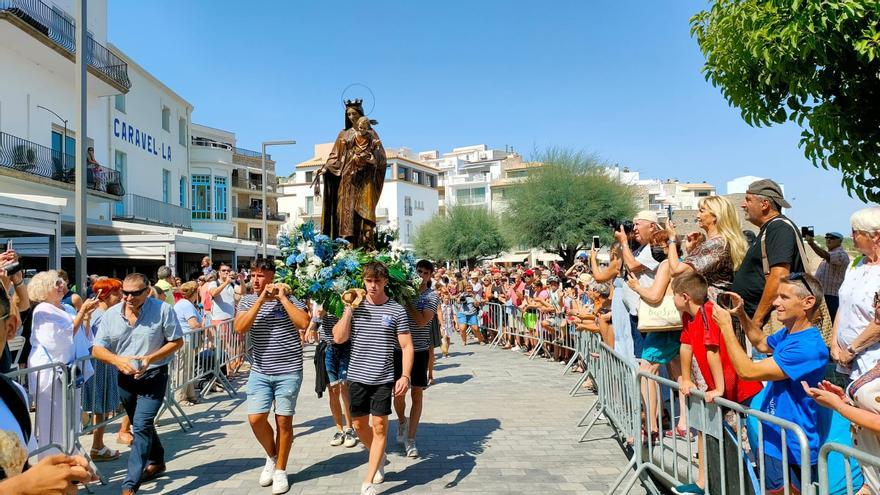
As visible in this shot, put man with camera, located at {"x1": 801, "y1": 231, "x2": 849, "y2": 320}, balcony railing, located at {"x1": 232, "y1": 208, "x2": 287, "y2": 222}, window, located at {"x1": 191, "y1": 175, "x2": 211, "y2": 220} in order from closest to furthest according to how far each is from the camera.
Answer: man with camera, located at {"x1": 801, "y1": 231, "x2": 849, "y2": 320} → window, located at {"x1": 191, "y1": 175, "x2": 211, "y2": 220} → balcony railing, located at {"x1": 232, "y1": 208, "x2": 287, "y2": 222}

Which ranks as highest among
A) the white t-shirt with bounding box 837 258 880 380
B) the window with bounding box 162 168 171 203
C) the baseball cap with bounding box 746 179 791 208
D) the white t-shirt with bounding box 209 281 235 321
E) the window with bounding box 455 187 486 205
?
the window with bounding box 455 187 486 205

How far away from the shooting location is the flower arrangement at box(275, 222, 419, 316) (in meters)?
6.27

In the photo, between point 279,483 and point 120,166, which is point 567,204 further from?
point 279,483

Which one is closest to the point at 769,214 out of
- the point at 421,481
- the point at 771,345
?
the point at 771,345

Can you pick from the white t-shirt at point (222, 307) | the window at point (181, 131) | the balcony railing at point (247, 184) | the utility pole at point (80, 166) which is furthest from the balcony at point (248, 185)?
the utility pole at point (80, 166)

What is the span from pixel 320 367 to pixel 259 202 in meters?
52.0

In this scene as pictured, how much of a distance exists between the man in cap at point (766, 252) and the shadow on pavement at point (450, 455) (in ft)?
9.64

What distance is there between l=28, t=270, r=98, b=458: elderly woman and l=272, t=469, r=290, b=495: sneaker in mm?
1807

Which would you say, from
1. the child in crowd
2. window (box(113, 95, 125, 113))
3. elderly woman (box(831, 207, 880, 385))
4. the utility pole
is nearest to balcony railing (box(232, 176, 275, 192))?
window (box(113, 95, 125, 113))

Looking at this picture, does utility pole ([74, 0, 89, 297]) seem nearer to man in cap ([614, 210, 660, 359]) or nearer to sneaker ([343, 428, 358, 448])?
sneaker ([343, 428, 358, 448])

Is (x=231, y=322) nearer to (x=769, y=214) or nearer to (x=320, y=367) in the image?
(x=320, y=367)

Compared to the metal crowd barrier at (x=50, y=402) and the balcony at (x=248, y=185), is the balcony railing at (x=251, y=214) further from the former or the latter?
the metal crowd barrier at (x=50, y=402)

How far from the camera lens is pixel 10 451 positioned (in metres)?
1.83

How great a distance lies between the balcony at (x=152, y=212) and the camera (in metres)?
27.4
